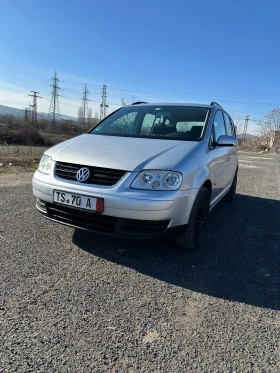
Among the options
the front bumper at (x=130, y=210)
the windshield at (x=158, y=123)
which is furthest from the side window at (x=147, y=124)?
the front bumper at (x=130, y=210)

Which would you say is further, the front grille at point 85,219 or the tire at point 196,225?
the tire at point 196,225

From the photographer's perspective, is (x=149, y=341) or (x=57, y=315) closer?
(x=149, y=341)

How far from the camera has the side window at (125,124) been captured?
387cm

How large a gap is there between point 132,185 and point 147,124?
159 cm

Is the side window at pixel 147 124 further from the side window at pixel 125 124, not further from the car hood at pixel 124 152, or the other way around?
the car hood at pixel 124 152

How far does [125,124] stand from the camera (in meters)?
3.98

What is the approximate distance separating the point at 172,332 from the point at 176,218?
1012mm

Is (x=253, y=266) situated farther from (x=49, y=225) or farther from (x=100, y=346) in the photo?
(x=49, y=225)

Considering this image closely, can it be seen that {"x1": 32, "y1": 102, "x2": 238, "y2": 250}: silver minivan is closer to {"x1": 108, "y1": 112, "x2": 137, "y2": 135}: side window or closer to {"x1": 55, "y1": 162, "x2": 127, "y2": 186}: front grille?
{"x1": 55, "y1": 162, "x2": 127, "y2": 186}: front grille

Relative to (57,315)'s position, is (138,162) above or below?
above

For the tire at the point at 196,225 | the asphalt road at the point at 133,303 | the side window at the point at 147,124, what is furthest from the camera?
the side window at the point at 147,124

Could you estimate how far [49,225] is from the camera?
11.9 feet

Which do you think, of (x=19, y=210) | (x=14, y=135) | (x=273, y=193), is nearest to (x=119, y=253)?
(x=19, y=210)

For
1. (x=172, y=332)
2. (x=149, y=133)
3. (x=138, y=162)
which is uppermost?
(x=149, y=133)
